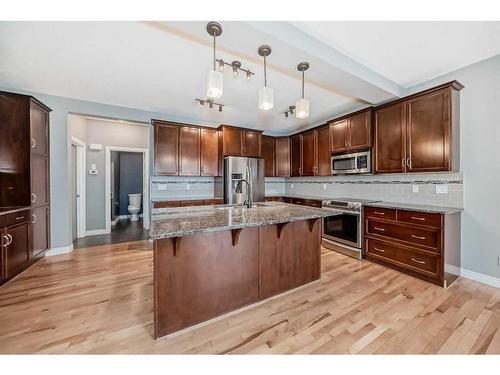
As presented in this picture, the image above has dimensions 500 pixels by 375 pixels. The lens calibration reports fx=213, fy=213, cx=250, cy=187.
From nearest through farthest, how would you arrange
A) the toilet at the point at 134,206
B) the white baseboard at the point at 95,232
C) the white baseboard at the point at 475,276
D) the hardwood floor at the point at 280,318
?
the hardwood floor at the point at 280,318
the white baseboard at the point at 475,276
the white baseboard at the point at 95,232
the toilet at the point at 134,206

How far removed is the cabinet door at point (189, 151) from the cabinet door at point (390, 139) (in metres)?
3.22

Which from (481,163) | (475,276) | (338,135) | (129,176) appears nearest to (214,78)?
(338,135)

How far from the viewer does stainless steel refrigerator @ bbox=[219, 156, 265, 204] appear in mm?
4289

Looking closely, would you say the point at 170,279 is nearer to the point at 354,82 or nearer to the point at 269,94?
the point at 269,94

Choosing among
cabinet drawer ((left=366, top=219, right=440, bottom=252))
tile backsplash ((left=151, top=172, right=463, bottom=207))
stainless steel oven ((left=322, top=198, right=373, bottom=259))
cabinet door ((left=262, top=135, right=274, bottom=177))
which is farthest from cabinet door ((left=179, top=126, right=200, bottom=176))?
cabinet drawer ((left=366, top=219, right=440, bottom=252))

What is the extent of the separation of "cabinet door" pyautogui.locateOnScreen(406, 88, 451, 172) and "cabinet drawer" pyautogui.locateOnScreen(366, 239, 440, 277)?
3.41ft

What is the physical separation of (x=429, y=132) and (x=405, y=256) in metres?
1.58

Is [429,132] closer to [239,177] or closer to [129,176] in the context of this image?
[239,177]

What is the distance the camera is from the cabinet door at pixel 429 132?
249 centimetres

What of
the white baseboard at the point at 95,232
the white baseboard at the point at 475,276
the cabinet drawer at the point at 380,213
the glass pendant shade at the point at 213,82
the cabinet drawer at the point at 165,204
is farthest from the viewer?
the white baseboard at the point at 95,232

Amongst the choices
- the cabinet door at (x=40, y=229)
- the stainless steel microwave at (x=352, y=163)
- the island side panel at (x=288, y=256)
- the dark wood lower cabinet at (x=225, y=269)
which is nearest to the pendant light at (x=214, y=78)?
the dark wood lower cabinet at (x=225, y=269)

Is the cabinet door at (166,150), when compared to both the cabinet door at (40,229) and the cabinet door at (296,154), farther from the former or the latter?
the cabinet door at (296,154)

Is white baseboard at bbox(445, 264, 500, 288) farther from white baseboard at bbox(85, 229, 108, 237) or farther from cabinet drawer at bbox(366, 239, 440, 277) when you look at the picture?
white baseboard at bbox(85, 229, 108, 237)
